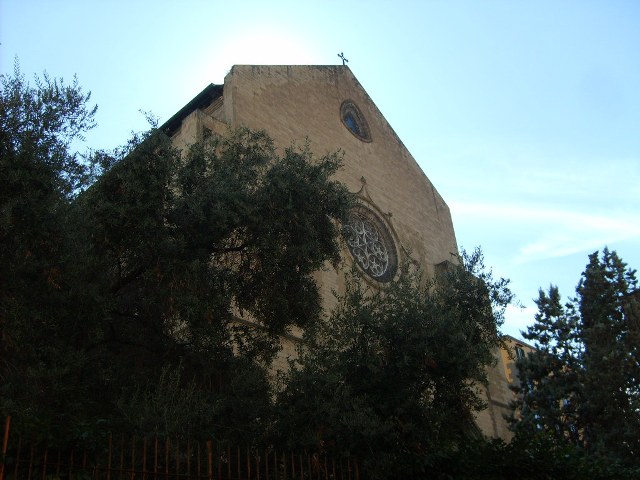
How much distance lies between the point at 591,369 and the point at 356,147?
8344mm

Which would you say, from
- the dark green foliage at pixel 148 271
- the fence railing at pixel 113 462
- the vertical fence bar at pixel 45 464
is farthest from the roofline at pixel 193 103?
the vertical fence bar at pixel 45 464

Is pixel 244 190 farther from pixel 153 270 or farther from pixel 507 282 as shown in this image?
pixel 507 282

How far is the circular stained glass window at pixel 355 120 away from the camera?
17.6 m

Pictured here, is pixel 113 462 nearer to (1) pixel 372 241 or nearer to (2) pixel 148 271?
(2) pixel 148 271

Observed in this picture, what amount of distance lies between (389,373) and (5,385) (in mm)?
4102

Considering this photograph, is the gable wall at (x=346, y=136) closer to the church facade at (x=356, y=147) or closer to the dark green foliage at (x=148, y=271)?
the church facade at (x=356, y=147)

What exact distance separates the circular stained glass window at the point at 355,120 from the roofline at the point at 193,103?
12.7ft

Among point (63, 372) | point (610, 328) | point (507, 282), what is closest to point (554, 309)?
point (610, 328)

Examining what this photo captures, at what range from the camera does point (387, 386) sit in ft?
23.6

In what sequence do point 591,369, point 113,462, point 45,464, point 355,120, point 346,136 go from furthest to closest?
point 355,120 < point 346,136 < point 591,369 < point 113,462 < point 45,464

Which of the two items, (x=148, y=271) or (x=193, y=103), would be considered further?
(x=193, y=103)

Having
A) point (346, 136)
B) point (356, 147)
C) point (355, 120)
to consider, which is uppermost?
point (355, 120)

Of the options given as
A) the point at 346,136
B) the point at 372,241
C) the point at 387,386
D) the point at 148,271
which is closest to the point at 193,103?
the point at 346,136

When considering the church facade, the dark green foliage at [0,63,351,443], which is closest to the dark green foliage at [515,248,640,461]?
the church facade
